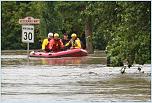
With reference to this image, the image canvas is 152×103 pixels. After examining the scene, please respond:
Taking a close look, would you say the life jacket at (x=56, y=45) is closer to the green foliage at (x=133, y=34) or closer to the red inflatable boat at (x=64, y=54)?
the red inflatable boat at (x=64, y=54)

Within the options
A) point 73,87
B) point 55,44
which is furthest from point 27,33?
point 73,87

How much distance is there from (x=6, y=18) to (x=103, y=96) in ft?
164

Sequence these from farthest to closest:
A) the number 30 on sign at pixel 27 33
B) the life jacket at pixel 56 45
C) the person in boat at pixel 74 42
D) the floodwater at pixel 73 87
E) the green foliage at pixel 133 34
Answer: the person in boat at pixel 74 42 < the life jacket at pixel 56 45 < the number 30 on sign at pixel 27 33 < the green foliage at pixel 133 34 < the floodwater at pixel 73 87

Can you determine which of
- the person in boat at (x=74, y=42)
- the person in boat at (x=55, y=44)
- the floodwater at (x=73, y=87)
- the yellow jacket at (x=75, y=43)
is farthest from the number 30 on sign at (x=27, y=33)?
the yellow jacket at (x=75, y=43)

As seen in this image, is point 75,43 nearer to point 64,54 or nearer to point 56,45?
point 56,45

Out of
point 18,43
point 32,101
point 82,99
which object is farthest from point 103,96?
point 18,43

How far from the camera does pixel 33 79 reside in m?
17.8

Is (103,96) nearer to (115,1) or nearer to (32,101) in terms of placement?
(32,101)

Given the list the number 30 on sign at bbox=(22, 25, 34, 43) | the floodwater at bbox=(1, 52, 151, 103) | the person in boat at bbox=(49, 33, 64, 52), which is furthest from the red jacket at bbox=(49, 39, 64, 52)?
the floodwater at bbox=(1, 52, 151, 103)

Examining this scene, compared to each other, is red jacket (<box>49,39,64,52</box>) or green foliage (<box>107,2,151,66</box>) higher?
green foliage (<box>107,2,151,66</box>)

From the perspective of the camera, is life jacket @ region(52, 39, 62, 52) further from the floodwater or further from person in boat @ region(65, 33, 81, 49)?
the floodwater

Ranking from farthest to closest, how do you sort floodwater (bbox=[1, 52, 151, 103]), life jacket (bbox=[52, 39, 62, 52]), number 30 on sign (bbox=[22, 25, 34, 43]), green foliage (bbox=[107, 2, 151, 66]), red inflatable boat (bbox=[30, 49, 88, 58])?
life jacket (bbox=[52, 39, 62, 52]) → red inflatable boat (bbox=[30, 49, 88, 58]) → number 30 on sign (bbox=[22, 25, 34, 43]) → green foliage (bbox=[107, 2, 151, 66]) → floodwater (bbox=[1, 52, 151, 103])

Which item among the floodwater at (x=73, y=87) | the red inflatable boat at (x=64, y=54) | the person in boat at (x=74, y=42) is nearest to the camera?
the floodwater at (x=73, y=87)

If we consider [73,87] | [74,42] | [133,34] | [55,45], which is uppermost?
[133,34]
